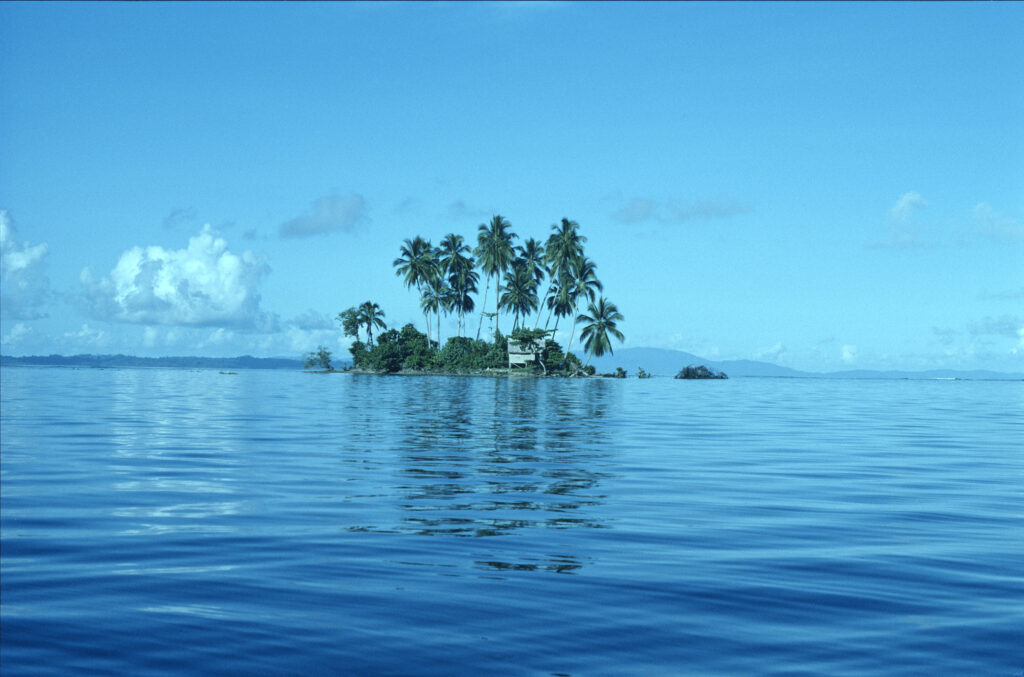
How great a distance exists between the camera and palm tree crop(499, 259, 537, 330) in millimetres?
94062

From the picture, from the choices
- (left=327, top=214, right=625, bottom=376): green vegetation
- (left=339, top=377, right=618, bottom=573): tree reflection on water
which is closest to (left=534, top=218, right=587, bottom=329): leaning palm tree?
(left=327, top=214, right=625, bottom=376): green vegetation

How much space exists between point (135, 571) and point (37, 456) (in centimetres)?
1006

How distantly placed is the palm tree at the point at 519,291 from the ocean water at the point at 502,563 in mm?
77036

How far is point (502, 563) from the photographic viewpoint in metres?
7.42

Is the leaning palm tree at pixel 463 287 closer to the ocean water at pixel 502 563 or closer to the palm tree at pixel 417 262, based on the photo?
the palm tree at pixel 417 262

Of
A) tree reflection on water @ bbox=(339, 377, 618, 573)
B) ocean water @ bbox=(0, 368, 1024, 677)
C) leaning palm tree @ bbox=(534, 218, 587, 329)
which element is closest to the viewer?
ocean water @ bbox=(0, 368, 1024, 677)

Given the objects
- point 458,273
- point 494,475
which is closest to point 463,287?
point 458,273

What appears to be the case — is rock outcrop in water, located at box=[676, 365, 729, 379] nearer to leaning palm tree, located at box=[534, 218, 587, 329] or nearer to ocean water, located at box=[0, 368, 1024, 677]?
leaning palm tree, located at box=[534, 218, 587, 329]

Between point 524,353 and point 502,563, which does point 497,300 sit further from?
point 502,563

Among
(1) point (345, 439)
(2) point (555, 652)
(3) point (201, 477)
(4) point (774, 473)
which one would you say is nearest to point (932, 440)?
(4) point (774, 473)

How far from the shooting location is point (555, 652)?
512cm

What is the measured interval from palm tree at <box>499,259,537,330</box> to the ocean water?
3033 inches

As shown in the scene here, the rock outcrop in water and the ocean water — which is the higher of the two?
the rock outcrop in water

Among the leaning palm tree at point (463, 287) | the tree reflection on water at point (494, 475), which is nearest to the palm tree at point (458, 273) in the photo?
the leaning palm tree at point (463, 287)
